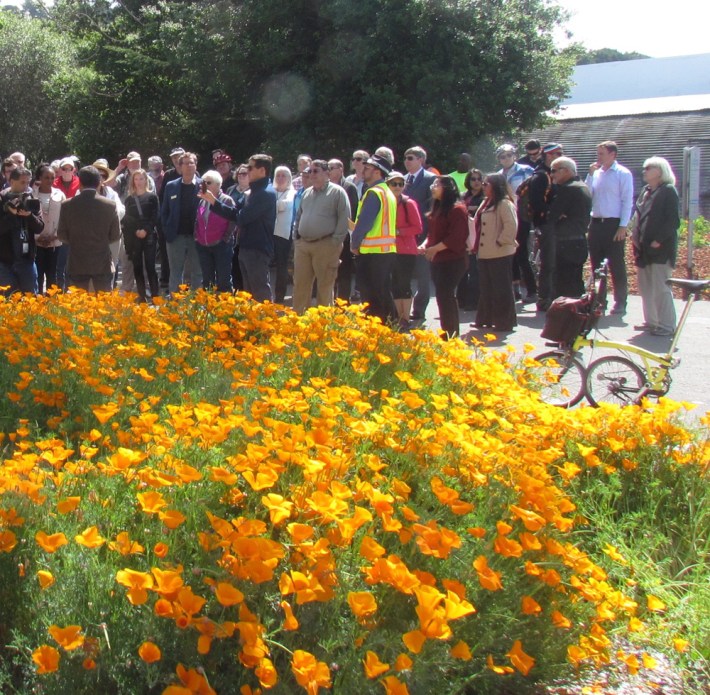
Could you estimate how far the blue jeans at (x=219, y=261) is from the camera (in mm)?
10938

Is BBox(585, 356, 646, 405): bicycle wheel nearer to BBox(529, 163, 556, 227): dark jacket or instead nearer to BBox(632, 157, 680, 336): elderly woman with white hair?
BBox(632, 157, 680, 336): elderly woman with white hair

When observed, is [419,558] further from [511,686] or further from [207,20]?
[207,20]

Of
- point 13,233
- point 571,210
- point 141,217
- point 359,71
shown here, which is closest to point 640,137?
point 359,71

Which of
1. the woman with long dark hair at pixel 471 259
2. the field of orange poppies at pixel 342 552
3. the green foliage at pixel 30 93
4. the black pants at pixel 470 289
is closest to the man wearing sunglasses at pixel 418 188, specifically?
the woman with long dark hair at pixel 471 259

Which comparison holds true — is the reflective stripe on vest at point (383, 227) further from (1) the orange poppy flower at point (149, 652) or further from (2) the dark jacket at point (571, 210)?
(1) the orange poppy flower at point (149, 652)

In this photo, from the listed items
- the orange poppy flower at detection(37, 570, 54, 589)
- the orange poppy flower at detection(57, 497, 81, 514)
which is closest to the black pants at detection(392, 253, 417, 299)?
the orange poppy flower at detection(57, 497, 81, 514)

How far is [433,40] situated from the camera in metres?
20.3

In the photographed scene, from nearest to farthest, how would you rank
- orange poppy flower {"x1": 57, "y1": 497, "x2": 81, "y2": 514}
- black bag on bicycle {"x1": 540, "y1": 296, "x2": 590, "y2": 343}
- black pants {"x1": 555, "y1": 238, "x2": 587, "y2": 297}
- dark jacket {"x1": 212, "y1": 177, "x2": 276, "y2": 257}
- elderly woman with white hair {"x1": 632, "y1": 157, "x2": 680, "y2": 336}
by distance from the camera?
orange poppy flower {"x1": 57, "y1": 497, "x2": 81, "y2": 514}
black bag on bicycle {"x1": 540, "y1": 296, "x2": 590, "y2": 343}
dark jacket {"x1": 212, "y1": 177, "x2": 276, "y2": 257}
elderly woman with white hair {"x1": 632, "y1": 157, "x2": 680, "y2": 336}
black pants {"x1": 555, "y1": 238, "x2": 587, "y2": 297}

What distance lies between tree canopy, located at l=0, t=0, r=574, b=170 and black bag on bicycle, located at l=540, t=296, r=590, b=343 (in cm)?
1289

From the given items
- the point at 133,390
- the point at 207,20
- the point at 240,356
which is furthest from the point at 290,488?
the point at 207,20

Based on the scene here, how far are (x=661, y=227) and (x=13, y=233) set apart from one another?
664 centimetres

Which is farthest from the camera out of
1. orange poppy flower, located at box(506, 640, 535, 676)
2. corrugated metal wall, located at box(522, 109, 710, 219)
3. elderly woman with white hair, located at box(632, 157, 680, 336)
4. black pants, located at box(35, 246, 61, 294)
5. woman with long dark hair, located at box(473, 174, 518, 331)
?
corrugated metal wall, located at box(522, 109, 710, 219)

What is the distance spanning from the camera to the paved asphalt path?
26.6 ft

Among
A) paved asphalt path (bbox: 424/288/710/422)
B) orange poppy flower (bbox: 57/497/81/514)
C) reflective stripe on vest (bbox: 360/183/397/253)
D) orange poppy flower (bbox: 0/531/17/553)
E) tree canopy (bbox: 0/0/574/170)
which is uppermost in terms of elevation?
tree canopy (bbox: 0/0/574/170)
